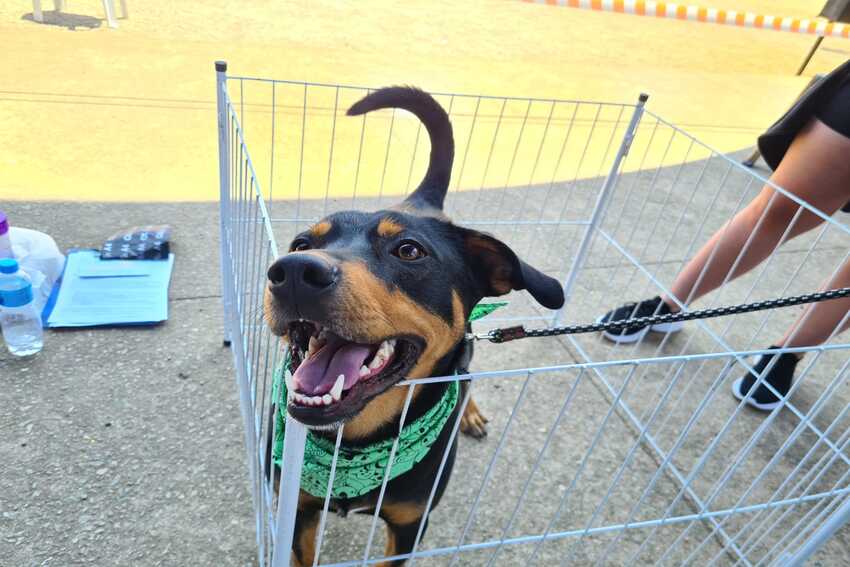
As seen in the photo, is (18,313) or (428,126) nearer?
(428,126)

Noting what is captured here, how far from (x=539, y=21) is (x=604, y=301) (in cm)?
758

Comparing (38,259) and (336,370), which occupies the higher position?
(336,370)

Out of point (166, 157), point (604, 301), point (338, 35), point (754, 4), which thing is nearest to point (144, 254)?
point (166, 157)

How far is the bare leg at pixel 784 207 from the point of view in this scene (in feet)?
8.09

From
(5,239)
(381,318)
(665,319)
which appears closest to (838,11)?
(665,319)

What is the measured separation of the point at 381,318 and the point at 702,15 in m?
8.55

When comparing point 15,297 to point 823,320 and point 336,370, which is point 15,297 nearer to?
point 336,370

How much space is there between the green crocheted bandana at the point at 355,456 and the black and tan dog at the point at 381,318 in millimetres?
45

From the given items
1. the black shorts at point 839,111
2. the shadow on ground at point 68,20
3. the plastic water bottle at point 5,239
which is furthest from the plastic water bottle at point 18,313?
the shadow on ground at point 68,20

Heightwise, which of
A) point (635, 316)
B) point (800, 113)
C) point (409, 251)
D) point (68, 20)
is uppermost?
point (800, 113)

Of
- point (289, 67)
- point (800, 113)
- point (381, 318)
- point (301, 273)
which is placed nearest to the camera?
point (301, 273)

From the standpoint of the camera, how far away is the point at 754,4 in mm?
12695

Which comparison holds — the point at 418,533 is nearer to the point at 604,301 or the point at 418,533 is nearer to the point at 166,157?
the point at 604,301

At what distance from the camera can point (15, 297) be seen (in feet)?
7.95
